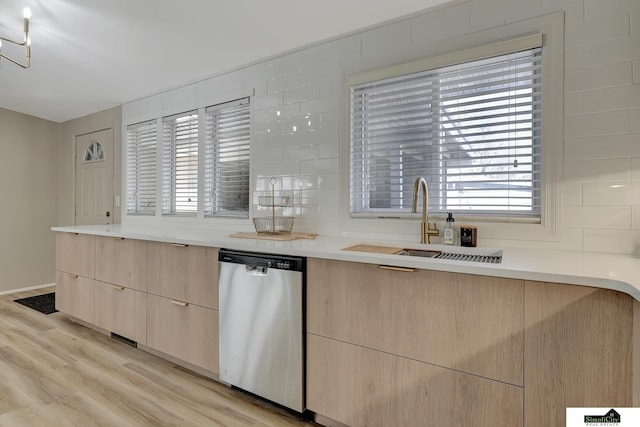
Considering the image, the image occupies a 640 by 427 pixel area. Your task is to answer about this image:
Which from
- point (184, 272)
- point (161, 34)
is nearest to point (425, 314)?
point (184, 272)

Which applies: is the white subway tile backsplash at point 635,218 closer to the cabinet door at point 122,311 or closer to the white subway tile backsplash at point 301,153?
the white subway tile backsplash at point 301,153

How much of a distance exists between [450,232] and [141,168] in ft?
11.2

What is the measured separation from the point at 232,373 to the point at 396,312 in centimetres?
113

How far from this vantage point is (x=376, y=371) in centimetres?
157

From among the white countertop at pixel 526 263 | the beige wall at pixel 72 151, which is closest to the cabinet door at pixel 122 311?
the white countertop at pixel 526 263

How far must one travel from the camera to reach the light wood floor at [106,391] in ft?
6.04

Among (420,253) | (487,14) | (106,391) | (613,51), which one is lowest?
(106,391)

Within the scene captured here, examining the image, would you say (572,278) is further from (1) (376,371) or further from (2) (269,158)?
(2) (269,158)

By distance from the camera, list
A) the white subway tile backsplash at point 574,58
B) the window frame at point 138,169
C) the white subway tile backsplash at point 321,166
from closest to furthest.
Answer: the white subway tile backsplash at point 574,58 → the white subway tile backsplash at point 321,166 → the window frame at point 138,169

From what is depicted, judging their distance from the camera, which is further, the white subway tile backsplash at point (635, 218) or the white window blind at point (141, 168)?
the white window blind at point (141, 168)

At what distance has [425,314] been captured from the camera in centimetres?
144

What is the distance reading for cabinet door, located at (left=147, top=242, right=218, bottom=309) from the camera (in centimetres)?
215

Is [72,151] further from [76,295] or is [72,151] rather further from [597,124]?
[597,124]

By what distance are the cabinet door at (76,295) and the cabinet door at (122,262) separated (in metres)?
0.25
